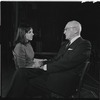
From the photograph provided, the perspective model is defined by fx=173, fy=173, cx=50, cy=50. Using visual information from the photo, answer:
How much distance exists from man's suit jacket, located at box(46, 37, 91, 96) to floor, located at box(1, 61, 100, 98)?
9.4 inches

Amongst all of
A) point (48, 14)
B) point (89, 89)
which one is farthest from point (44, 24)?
point (89, 89)

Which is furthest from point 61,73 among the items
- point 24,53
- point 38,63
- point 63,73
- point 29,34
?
point 29,34

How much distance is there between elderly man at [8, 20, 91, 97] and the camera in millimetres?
2016

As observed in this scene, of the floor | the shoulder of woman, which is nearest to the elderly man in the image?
the floor

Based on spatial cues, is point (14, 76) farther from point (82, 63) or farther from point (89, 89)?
point (89, 89)

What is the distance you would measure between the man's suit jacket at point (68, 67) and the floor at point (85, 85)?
0.24 metres

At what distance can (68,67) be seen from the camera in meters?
2.02

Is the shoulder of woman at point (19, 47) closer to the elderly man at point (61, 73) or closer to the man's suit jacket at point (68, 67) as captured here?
the elderly man at point (61, 73)

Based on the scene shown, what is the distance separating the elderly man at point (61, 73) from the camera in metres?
2.02

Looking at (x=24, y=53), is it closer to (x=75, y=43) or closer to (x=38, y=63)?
(x=38, y=63)

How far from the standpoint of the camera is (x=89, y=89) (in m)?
2.34

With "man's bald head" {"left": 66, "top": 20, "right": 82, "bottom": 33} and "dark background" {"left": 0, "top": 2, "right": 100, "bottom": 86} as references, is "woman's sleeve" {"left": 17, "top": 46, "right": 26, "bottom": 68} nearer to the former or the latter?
"dark background" {"left": 0, "top": 2, "right": 100, "bottom": 86}

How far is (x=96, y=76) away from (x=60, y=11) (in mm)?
1000

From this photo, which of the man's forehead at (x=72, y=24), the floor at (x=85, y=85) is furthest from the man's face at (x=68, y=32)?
the floor at (x=85, y=85)
